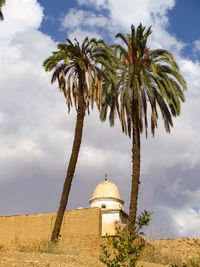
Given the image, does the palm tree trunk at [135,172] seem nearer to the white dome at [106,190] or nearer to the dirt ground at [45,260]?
the dirt ground at [45,260]

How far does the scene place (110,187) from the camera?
36.7 m

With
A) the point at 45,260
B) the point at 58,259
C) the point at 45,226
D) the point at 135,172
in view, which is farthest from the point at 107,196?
the point at 45,260

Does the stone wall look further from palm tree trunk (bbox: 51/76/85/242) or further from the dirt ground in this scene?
the dirt ground

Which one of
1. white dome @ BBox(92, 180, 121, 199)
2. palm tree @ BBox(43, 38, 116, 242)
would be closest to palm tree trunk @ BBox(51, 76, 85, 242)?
palm tree @ BBox(43, 38, 116, 242)

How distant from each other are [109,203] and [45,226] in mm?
7935

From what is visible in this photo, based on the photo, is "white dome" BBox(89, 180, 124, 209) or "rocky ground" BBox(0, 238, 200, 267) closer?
"rocky ground" BBox(0, 238, 200, 267)

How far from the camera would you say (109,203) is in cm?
3572

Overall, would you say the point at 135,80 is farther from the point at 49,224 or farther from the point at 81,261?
the point at 81,261

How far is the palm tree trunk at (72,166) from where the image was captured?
24328 mm

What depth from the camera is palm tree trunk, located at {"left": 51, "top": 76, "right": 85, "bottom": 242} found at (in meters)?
24.3

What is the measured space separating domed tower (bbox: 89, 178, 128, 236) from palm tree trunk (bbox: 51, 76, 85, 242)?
9.05 m

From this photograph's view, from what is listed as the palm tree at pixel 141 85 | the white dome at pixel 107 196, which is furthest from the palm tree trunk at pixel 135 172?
the white dome at pixel 107 196

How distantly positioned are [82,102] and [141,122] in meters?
3.95

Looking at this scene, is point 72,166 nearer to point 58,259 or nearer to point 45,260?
point 58,259
